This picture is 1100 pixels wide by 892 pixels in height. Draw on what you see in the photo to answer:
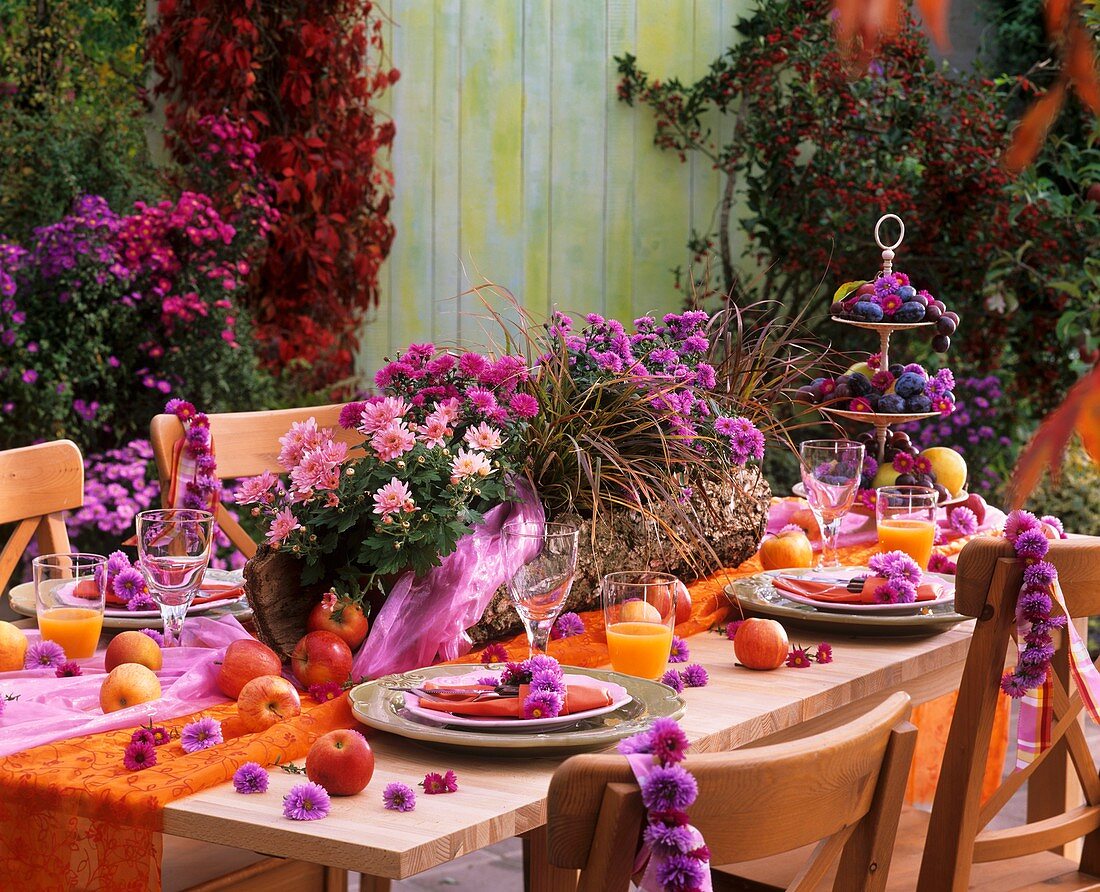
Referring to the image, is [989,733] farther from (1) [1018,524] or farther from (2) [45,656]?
(2) [45,656]

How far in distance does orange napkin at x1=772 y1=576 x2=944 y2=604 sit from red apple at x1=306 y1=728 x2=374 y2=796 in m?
0.81

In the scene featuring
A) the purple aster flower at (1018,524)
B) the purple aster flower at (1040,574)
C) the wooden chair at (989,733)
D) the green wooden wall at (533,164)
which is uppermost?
the green wooden wall at (533,164)

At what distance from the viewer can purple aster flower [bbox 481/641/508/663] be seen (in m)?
1.60

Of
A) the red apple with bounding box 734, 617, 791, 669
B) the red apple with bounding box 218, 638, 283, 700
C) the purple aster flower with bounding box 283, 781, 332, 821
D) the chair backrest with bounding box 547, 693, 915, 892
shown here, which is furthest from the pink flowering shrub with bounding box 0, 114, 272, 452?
the chair backrest with bounding box 547, 693, 915, 892

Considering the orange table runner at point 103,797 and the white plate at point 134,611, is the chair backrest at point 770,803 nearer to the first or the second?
the orange table runner at point 103,797

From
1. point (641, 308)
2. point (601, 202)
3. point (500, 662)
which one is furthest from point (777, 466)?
point (500, 662)

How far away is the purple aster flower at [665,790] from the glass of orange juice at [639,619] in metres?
0.63

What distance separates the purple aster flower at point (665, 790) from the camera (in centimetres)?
87

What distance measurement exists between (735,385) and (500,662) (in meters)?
0.77

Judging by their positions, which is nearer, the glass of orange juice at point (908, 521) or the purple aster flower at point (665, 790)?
the purple aster flower at point (665, 790)

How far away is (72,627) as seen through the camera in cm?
166

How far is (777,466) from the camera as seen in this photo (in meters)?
4.84

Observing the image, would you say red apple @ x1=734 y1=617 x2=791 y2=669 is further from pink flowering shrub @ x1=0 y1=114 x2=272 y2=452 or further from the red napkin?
pink flowering shrub @ x1=0 y1=114 x2=272 y2=452

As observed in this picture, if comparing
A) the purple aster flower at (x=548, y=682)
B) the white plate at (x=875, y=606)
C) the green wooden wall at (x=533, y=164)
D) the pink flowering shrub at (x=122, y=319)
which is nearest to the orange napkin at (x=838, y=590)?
the white plate at (x=875, y=606)
